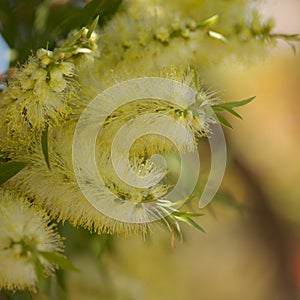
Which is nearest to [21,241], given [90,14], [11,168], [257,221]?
[11,168]

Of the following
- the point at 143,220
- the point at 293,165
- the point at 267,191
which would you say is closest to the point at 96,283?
the point at 143,220

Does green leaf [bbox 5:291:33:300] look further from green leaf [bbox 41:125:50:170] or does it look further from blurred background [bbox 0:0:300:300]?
blurred background [bbox 0:0:300:300]

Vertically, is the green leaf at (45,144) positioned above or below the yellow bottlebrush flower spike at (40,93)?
below

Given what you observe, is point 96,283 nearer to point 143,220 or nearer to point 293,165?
point 143,220

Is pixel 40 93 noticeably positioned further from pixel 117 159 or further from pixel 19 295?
pixel 19 295

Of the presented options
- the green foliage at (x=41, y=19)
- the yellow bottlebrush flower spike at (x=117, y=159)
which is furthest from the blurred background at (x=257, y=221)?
the yellow bottlebrush flower spike at (x=117, y=159)

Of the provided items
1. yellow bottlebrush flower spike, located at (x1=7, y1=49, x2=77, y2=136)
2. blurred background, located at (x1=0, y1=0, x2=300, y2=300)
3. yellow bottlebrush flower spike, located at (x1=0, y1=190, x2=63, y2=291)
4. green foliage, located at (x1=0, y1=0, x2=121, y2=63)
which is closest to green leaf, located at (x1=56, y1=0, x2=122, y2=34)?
green foliage, located at (x1=0, y1=0, x2=121, y2=63)

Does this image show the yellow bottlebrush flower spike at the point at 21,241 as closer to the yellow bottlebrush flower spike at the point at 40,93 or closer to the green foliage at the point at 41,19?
the yellow bottlebrush flower spike at the point at 40,93

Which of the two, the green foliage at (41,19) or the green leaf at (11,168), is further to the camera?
the green foliage at (41,19)
